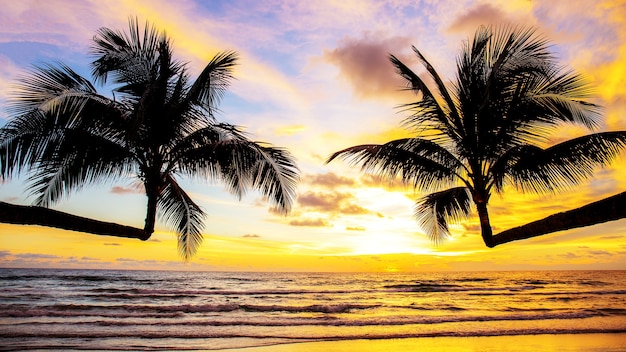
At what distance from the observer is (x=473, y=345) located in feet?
24.7

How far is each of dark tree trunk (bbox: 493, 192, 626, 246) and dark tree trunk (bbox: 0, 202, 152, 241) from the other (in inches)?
208

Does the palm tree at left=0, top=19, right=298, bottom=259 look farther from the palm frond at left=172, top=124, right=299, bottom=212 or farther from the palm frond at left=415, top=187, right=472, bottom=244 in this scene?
the palm frond at left=415, top=187, right=472, bottom=244

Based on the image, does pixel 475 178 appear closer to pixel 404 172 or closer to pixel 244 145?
pixel 404 172

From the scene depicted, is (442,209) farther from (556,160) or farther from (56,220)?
(56,220)

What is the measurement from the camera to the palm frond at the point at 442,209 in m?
9.06

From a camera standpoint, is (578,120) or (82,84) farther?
(578,120)

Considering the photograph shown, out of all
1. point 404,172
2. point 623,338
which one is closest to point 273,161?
point 404,172

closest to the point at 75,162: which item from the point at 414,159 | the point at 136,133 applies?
the point at 136,133

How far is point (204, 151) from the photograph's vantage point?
7047mm

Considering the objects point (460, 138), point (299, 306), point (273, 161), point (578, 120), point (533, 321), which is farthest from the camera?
point (299, 306)

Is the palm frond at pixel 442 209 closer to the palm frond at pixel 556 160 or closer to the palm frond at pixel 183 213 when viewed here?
the palm frond at pixel 556 160

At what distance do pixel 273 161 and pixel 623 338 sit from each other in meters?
8.04

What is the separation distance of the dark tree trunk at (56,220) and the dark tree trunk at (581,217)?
5.29 meters

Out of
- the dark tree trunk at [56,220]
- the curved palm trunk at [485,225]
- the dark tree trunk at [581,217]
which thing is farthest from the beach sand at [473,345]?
the dark tree trunk at [56,220]
